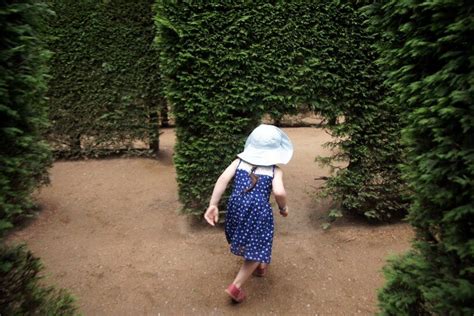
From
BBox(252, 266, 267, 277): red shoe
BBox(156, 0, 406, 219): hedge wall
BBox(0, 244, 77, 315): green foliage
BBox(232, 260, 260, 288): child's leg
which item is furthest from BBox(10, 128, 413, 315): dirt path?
BBox(0, 244, 77, 315): green foliage

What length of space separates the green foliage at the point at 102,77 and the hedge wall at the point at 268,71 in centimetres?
290

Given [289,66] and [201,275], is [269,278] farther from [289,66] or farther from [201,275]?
[289,66]

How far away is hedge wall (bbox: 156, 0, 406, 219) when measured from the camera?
4.26 m

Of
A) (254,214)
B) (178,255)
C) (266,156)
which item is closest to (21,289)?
(254,214)

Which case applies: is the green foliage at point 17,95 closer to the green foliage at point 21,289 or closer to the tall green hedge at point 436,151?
the green foliage at point 21,289

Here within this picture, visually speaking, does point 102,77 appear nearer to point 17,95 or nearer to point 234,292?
point 17,95

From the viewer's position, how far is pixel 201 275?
154 inches

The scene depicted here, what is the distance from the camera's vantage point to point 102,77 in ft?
23.1

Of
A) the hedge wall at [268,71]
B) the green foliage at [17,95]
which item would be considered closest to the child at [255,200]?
the hedge wall at [268,71]

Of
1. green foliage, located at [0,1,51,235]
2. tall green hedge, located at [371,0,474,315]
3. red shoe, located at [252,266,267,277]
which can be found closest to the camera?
tall green hedge, located at [371,0,474,315]

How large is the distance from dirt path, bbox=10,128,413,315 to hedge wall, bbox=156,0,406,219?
2.58 feet

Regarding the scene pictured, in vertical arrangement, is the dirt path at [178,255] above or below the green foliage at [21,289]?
below

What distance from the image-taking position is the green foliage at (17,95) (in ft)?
6.78

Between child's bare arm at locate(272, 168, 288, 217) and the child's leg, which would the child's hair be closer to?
child's bare arm at locate(272, 168, 288, 217)
